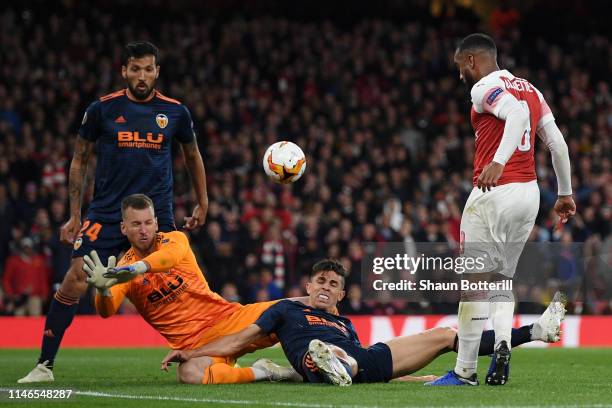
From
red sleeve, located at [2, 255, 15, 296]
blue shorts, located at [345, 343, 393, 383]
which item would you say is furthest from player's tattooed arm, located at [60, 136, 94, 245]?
red sleeve, located at [2, 255, 15, 296]

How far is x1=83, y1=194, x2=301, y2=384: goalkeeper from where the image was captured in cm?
782

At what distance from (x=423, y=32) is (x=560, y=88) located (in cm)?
337

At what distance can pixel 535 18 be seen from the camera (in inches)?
1001

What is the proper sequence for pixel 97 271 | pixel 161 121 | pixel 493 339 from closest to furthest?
pixel 97 271 < pixel 493 339 < pixel 161 121

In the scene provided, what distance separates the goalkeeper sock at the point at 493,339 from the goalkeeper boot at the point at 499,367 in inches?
15.7

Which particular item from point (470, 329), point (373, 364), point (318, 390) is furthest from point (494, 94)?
point (318, 390)

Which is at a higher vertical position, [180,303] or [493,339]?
[180,303]

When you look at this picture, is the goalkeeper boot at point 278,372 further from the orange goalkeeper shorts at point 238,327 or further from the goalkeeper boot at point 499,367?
the goalkeeper boot at point 499,367

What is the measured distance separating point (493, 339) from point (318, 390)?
1.48 meters

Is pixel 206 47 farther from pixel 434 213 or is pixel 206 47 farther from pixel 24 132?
pixel 434 213

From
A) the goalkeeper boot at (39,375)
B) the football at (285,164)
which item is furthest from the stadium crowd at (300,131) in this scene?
the goalkeeper boot at (39,375)

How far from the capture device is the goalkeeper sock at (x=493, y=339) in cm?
770

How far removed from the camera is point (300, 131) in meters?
20.1

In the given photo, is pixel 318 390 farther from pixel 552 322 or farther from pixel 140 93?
pixel 140 93
